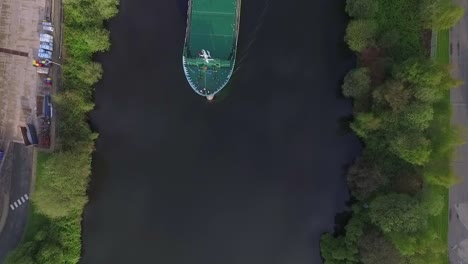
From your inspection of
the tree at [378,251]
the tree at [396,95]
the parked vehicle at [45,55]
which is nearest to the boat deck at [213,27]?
the parked vehicle at [45,55]

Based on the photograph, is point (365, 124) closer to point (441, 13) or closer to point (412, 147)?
point (412, 147)

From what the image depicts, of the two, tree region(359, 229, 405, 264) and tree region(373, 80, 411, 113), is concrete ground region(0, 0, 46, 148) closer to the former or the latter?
tree region(373, 80, 411, 113)

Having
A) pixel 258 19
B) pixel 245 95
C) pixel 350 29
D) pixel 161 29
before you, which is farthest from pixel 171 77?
pixel 350 29

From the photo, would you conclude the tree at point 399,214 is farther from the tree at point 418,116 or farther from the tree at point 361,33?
the tree at point 361,33

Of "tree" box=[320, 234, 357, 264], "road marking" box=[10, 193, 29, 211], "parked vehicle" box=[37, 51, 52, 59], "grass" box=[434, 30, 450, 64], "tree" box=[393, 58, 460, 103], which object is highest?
"grass" box=[434, 30, 450, 64]

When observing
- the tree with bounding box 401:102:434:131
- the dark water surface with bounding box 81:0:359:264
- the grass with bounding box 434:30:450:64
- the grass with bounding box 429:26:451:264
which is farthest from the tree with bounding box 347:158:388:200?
the grass with bounding box 434:30:450:64

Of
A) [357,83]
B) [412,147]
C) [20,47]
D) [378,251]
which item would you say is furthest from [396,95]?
→ [20,47]
